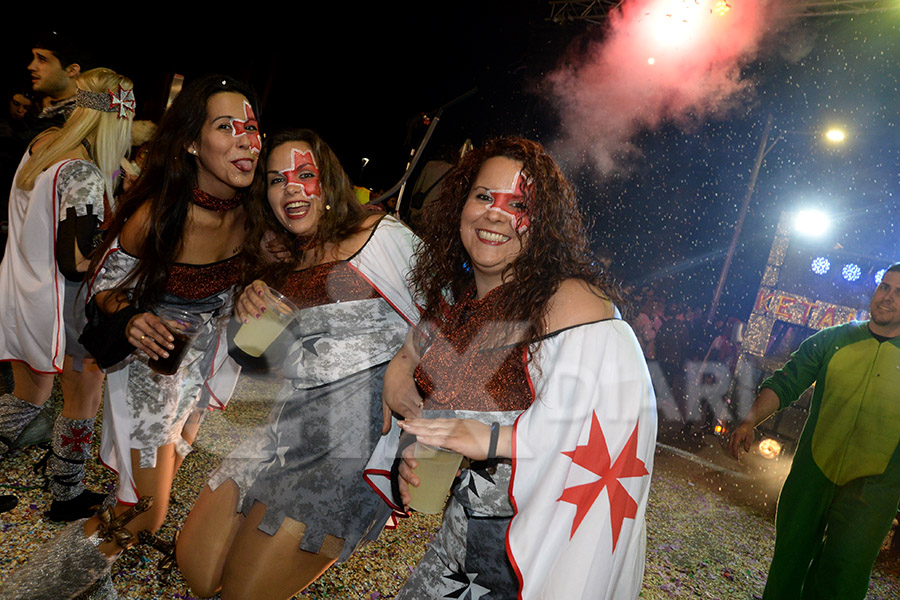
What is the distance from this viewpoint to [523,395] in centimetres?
145

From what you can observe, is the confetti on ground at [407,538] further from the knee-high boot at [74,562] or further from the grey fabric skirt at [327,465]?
the grey fabric skirt at [327,465]

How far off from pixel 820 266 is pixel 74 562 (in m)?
7.04

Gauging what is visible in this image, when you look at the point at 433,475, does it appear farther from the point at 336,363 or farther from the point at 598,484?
the point at 336,363

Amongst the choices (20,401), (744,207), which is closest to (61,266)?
(20,401)

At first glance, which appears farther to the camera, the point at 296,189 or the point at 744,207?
the point at 744,207

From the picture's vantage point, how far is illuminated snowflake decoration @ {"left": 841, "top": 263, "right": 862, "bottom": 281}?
5927mm

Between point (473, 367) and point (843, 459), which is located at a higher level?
point (473, 367)

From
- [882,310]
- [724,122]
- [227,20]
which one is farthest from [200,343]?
[724,122]

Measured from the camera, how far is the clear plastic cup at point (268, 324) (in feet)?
5.65

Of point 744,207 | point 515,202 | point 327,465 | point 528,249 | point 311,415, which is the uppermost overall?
point 744,207

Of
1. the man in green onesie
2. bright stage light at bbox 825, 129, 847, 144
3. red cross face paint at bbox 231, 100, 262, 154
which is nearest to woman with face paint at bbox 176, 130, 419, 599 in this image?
red cross face paint at bbox 231, 100, 262, 154

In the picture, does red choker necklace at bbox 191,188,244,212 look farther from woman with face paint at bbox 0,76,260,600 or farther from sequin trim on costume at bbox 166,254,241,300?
sequin trim on costume at bbox 166,254,241,300

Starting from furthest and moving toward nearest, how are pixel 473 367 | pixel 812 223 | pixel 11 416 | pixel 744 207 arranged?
pixel 744 207
pixel 812 223
pixel 11 416
pixel 473 367

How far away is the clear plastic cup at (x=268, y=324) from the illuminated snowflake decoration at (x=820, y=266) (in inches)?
250
